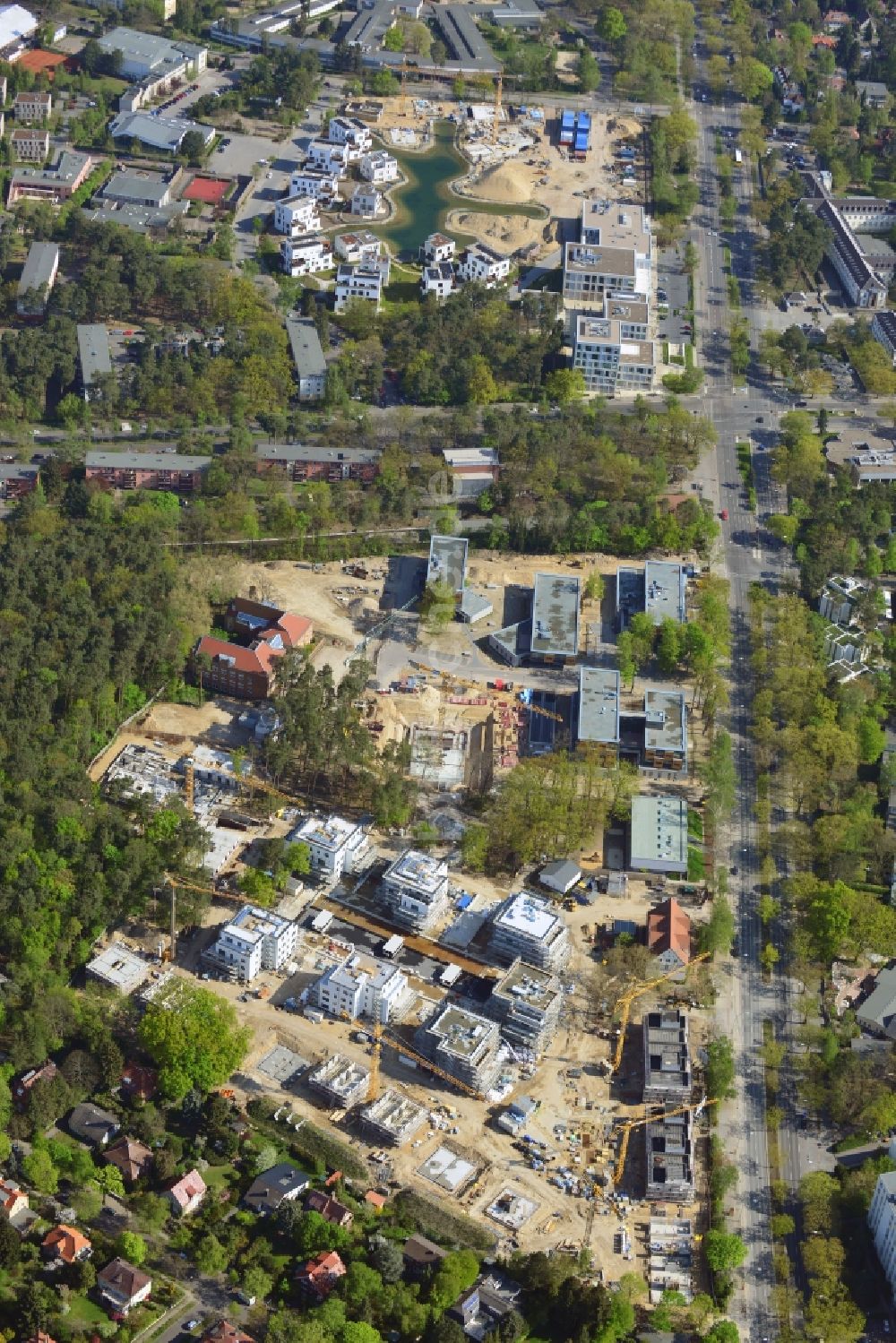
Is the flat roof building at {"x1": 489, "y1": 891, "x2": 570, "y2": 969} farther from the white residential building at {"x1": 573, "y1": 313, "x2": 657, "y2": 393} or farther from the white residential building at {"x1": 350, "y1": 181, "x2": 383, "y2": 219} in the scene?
the white residential building at {"x1": 350, "y1": 181, "x2": 383, "y2": 219}

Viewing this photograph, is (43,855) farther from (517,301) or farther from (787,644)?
(517,301)

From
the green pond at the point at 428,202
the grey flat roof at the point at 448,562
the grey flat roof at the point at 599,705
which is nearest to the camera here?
the grey flat roof at the point at 599,705

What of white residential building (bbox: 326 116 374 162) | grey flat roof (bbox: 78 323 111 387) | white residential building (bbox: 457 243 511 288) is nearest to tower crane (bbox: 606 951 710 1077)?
grey flat roof (bbox: 78 323 111 387)

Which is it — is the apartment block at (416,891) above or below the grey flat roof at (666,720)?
below

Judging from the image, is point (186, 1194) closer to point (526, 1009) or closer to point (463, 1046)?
point (463, 1046)

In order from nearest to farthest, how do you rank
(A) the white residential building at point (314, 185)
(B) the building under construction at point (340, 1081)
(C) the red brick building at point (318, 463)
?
(B) the building under construction at point (340, 1081)
(C) the red brick building at point (318, 463)
(A) the white residential building at point (314, 185)

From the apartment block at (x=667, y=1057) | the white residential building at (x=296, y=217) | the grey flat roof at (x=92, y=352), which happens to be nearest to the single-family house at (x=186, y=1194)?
the apartment block at (x=667, y=1057)

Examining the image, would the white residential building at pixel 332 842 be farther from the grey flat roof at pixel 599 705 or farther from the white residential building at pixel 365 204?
the white residential building at pixel 365 204

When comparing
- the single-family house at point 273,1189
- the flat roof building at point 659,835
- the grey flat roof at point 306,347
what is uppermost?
the grey flat roof at point 306,347

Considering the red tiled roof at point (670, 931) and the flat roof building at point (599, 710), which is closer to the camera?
the red tiled roof at point (670, 931)
